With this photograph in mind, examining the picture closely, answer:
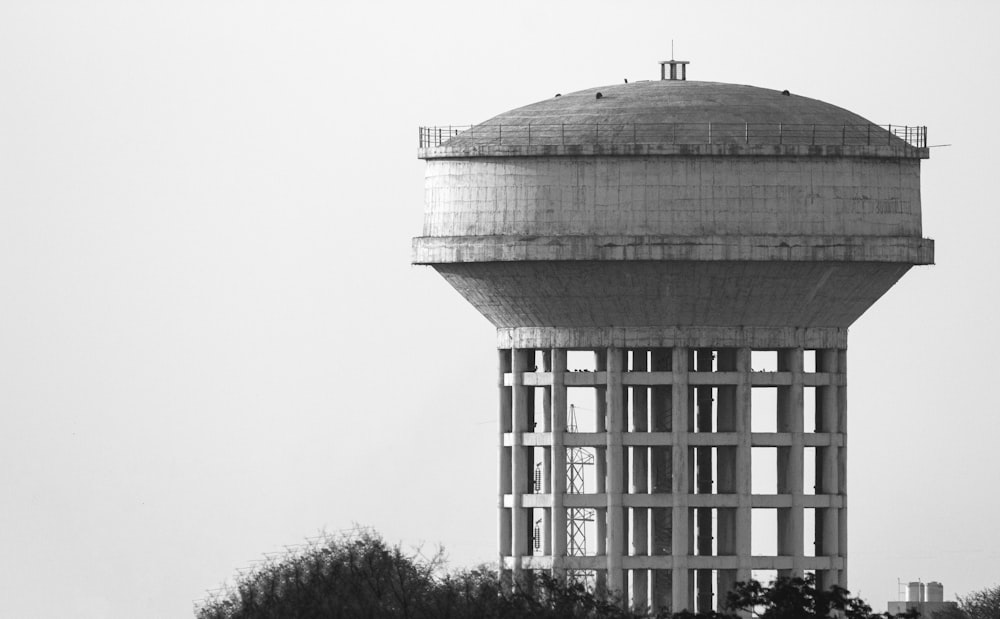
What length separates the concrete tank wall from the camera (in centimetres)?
9994

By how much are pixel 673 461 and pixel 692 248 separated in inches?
265

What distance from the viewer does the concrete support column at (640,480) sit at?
104 metres

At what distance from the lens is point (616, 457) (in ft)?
338

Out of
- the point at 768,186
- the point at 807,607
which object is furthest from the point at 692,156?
the point at 807,607

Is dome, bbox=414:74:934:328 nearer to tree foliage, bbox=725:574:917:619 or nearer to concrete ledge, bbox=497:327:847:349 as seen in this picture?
concrete ledge, bbox=497:327:847:349

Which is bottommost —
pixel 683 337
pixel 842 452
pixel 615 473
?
pixel 615 473

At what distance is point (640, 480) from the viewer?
105 m

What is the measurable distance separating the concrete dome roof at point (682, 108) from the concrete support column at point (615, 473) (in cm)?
664

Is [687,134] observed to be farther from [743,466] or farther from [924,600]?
[924,600]

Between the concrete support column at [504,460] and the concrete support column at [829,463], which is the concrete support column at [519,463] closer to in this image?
the concrete support column at [504,460]

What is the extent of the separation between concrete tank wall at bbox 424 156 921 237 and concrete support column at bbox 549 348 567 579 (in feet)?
15.2

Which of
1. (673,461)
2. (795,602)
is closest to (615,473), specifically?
(673,461)

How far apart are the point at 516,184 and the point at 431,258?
11.2ft

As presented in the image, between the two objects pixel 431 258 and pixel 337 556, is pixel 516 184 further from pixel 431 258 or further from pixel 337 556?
pixel 337 556
